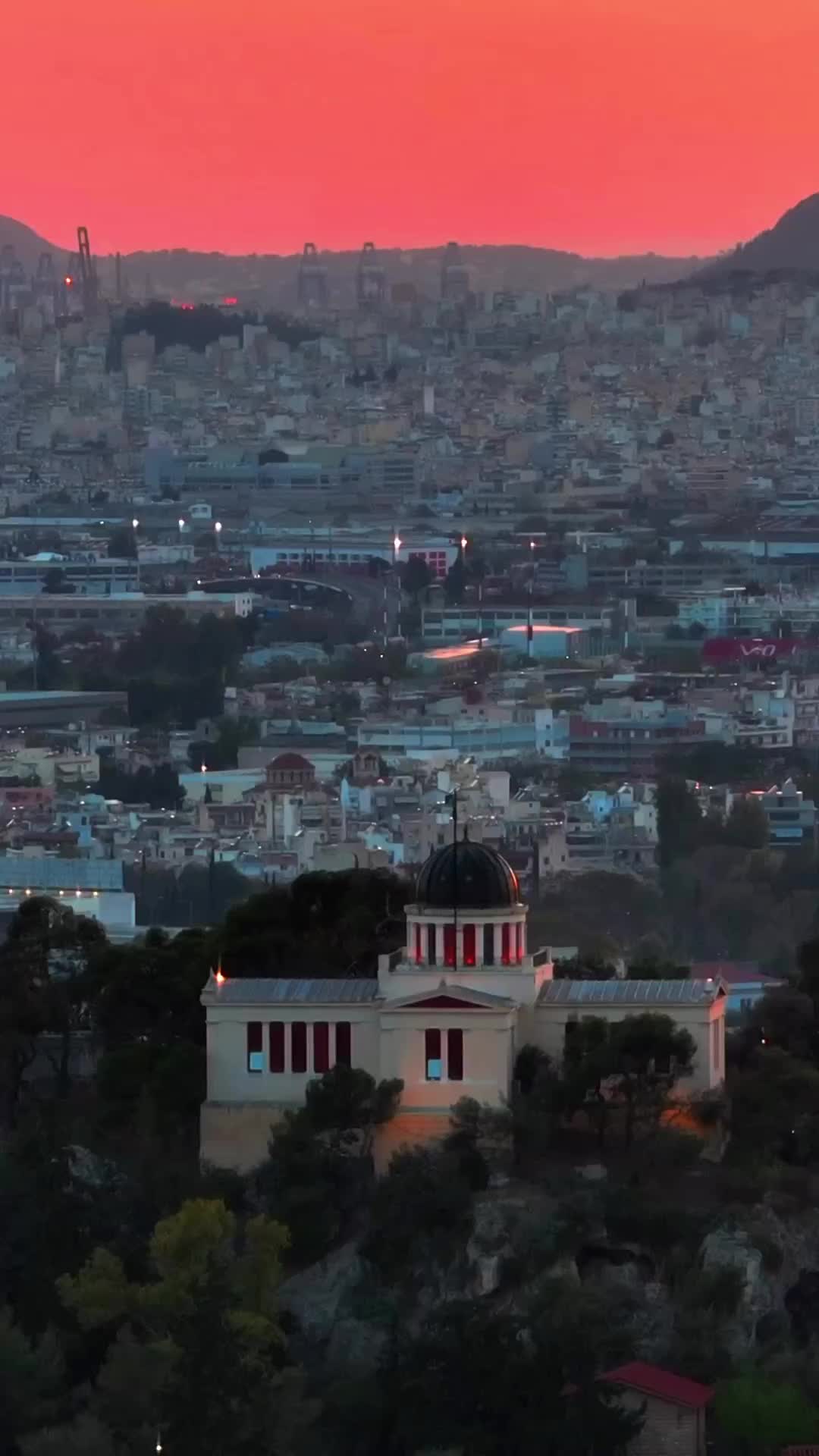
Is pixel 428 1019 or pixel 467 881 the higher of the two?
pixel 467 881

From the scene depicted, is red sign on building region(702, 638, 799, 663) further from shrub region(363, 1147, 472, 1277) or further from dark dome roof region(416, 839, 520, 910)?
shrub region(363, 1147, 472, 1277)

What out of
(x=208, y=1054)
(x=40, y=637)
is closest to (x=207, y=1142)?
(x=208, y=1054)

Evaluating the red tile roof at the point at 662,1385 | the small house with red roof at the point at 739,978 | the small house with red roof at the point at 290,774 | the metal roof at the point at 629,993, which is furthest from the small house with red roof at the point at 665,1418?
the small house with red roof at the point at 290,774

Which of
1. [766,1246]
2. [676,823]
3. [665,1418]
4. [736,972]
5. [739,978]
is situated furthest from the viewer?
[676,823]

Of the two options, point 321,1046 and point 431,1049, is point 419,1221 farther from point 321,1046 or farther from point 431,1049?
point 321,1046

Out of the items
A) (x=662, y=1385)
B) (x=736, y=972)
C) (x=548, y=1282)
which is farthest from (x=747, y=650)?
(x=662, y=1385)

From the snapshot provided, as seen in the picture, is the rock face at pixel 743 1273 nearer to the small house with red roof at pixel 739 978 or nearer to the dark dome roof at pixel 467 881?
the dark dome roof at pixel 467 881

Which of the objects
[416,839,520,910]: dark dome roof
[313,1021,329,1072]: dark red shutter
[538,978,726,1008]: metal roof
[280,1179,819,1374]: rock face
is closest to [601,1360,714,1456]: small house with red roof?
[280,1179,819,1374]: rock face
